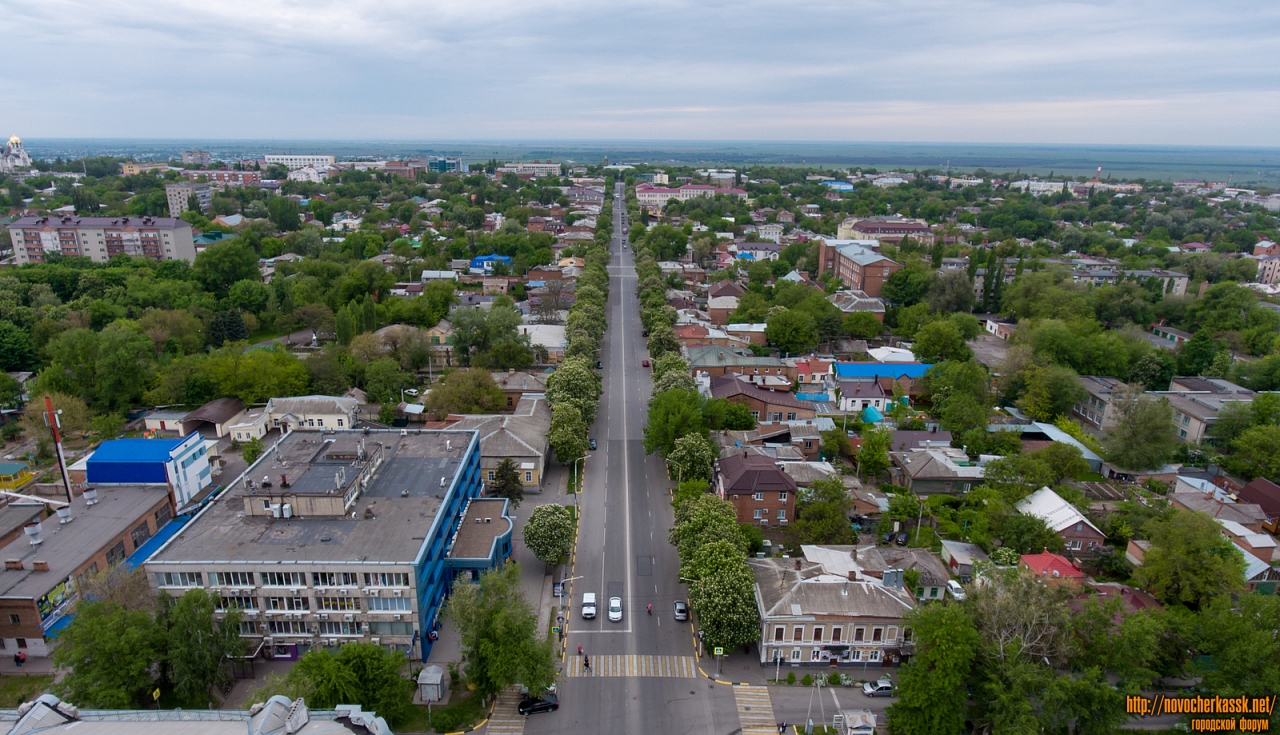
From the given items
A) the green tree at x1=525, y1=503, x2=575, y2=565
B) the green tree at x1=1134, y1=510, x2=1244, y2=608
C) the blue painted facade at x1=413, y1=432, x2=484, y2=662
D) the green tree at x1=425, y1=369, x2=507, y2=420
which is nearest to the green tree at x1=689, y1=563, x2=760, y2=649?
the green tree at x1=525, y1=503, x2=575, y2=565

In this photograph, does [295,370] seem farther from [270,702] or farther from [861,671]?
[861,671]

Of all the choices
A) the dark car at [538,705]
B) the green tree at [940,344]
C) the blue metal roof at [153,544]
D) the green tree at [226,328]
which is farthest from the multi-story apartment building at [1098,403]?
the green tree at [226,328]

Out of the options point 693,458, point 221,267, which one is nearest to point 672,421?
point 693,458

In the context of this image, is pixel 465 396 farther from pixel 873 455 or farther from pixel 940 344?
pixel 940 344

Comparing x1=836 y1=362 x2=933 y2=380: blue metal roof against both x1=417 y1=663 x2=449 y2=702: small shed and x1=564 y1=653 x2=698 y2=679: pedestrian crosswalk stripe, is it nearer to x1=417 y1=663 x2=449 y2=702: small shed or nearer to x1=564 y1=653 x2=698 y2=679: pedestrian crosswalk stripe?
x1=564 y1=653 x2=698 y2=679: pedestrian crosswalk stripe

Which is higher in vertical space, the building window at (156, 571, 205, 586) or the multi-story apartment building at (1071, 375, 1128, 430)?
the building window at (156, 571, 205, 586)

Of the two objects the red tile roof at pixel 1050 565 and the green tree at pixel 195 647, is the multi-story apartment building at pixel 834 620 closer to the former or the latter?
the red tile roof at pixel 1050 565

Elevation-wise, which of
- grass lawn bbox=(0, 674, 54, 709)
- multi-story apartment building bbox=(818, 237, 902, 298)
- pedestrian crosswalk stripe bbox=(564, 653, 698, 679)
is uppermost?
multi-story apartment building bbox=(818, 237, 902, 298)
